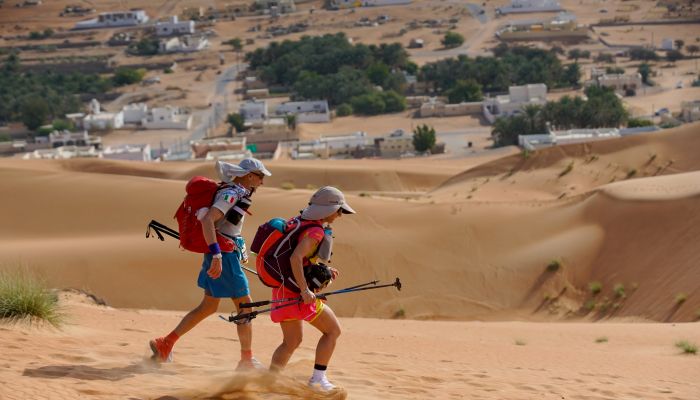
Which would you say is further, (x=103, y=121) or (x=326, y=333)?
(x=103, y=121)

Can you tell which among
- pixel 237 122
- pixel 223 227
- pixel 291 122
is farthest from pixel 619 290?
pixel 237 122

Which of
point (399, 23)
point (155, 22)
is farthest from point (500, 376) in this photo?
point (155, 22)

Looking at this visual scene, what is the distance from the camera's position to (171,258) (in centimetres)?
1727

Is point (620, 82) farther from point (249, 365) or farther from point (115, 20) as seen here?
point (249, 365)

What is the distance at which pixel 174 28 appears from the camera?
90375 millimetres

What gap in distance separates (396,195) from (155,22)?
2669 inches

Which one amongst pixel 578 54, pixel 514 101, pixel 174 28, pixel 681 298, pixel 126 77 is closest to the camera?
pixel 681 298

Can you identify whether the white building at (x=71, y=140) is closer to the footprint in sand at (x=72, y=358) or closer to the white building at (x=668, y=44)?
the white building at (x=668, y=44)

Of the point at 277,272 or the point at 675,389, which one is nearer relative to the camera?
the point at 277,272

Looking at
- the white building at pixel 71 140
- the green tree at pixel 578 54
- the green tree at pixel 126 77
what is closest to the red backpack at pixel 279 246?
the white building at pixel 71 140

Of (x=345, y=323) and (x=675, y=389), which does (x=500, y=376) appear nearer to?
(x=675, y=389)

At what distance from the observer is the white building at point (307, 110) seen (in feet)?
194

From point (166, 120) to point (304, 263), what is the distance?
175ft

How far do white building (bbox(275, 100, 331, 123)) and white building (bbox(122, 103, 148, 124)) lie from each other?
23.0 feet
